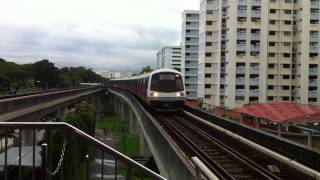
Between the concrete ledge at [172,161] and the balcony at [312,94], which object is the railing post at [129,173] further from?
the balcony at [312,94]

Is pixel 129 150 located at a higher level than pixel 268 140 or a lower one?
lower

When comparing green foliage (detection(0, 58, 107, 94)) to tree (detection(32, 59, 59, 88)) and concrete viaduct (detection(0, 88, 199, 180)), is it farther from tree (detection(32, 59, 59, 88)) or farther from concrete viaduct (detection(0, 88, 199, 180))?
concrete viaduct (detection(0, 88, 199, 180))

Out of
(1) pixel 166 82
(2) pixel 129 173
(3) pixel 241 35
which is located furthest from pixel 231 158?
(3) pixel 241 35

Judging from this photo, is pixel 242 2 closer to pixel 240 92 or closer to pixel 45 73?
pixel 240 92

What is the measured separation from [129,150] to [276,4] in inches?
1546

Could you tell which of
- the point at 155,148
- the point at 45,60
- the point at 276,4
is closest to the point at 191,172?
the point at 155,148

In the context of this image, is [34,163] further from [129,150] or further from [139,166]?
[129,150]

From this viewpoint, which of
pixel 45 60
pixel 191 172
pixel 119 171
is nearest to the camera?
pixel 119 171

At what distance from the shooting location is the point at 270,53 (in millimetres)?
80062

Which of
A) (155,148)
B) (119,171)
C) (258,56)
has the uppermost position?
(258,56)

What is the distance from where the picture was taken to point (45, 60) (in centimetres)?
10444

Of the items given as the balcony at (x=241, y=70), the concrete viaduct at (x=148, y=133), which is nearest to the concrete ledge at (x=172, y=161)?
the concrete viaduct at (x=148, y=133)

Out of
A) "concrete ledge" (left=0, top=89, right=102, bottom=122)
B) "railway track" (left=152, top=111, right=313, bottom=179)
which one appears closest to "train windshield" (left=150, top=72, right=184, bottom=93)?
"concrete ledge" (left=0, top=89, right=102, bottom=122)

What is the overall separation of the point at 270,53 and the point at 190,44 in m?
45.6
